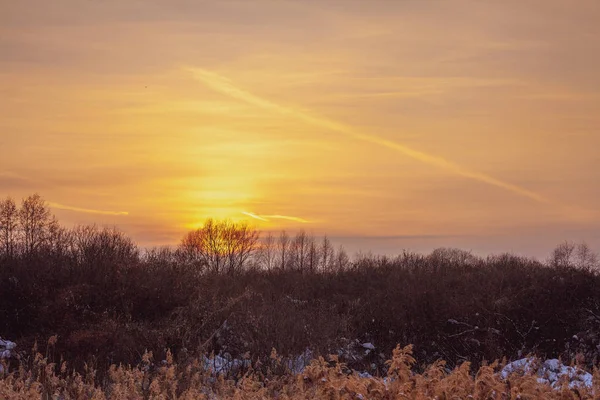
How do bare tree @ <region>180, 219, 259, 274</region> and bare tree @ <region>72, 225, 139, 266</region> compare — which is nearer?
bare tree @ <region>72, 225, 139, 266</region>

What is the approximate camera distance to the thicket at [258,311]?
22281mm

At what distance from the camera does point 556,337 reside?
2477cm

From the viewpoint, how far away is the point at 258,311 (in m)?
24.0

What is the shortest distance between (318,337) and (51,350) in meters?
8.03

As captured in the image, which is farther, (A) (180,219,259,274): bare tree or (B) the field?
(A) (180,219,259,274): bare tree

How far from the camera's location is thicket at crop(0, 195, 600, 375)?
2228 centimetres

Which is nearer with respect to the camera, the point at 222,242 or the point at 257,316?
the point at 257,316

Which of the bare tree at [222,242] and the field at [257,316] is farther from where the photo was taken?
the bare tree at [222,242]

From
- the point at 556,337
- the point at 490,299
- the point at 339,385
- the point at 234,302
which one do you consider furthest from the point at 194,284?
the point at 339,385

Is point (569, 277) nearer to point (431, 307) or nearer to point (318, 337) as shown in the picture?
point (431, 307)

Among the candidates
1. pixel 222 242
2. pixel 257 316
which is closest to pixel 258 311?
pixel 257 316

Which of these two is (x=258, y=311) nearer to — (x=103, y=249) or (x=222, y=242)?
(x=103, y=249)

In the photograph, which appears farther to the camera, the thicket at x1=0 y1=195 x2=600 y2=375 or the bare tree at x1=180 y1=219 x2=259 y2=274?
the bare tree at x1=180 y1=219 x2=259 y2=274

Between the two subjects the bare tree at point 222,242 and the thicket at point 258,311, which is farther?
the bare tree at point 222,242
